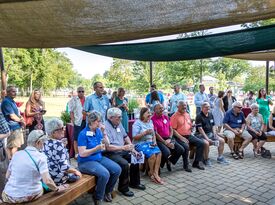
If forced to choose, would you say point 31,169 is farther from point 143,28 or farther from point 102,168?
point 143,28

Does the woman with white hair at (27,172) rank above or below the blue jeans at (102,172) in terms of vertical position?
above

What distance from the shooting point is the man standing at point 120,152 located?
407 centimetres

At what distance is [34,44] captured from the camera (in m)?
2.86

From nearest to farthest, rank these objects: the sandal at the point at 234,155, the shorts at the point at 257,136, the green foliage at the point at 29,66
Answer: the sandal at the point at 234,155
the shorts at the point at 257,136
the green foliage at the point at 29,66

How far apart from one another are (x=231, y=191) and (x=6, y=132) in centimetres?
339

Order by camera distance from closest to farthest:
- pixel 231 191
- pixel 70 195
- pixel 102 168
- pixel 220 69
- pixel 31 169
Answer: pixel 31 169
pixel 70 195
pixel 102 168
pixel 231 191
pixel 220 69

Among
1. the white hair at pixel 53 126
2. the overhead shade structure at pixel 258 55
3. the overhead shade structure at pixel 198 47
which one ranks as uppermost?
the overhead shade structure at pixel 258 55

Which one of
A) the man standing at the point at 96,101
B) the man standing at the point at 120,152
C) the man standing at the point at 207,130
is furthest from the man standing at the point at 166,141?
the man standing at the point at 96,101

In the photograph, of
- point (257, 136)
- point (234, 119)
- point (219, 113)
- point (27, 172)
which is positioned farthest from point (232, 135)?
point (27, 172)

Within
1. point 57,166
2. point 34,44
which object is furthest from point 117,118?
point 34,44

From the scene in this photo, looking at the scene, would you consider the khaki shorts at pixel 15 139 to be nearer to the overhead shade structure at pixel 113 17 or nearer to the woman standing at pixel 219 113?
the overhead shade structure at pixel 113 17

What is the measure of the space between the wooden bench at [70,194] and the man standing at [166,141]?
5.83 feet

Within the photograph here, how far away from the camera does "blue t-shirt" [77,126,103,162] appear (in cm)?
367

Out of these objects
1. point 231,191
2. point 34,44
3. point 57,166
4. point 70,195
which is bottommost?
point 231,191
